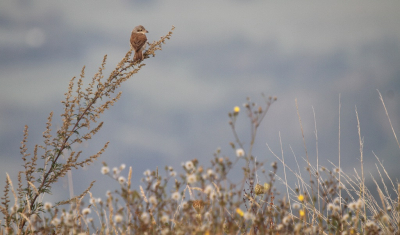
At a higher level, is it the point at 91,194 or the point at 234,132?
the point at 234,132

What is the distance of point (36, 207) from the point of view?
14.4ft

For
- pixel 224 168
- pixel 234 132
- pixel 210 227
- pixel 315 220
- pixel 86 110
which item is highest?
pixel 86 110

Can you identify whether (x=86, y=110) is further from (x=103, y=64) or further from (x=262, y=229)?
(x=262, y=229)

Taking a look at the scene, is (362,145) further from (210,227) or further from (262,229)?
(210,227)

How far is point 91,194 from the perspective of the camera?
454cm

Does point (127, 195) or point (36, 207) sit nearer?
point (127, 195)

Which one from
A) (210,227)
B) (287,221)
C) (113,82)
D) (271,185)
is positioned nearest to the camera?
(210,227)

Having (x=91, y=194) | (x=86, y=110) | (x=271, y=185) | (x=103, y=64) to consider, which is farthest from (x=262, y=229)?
(x=103, y=64)

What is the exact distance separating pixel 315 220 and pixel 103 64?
10.9ft

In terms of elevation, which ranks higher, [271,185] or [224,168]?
[224,168]

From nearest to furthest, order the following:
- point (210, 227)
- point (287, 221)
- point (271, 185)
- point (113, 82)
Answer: point (210, 227)
point (287, 221)
point (271, 185)
point (113, 82)

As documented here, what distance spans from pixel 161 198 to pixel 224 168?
0.62 metres

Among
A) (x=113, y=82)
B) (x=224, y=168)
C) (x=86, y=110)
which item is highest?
(x=113, y=82)

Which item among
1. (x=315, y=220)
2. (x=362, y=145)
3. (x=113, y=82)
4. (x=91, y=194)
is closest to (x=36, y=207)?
(x=91, y=194)
